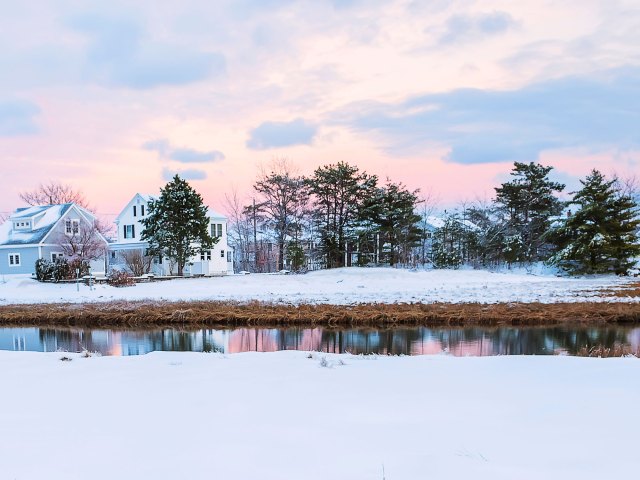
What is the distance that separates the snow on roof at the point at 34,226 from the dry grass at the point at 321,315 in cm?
1870

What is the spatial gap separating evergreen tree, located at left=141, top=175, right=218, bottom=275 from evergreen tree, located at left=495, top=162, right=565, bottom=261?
24.3 metres

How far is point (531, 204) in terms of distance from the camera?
131 feet

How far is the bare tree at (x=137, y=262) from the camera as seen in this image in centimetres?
3684

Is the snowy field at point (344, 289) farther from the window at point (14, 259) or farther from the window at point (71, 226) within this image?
the window at point (71, 226)

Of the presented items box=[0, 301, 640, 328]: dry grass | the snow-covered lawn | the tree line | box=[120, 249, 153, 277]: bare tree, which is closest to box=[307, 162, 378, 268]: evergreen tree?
the tree line

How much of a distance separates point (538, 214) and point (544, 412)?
130 ft

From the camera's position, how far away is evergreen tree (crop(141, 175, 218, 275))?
113ft

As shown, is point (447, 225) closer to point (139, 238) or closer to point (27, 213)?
point (139, 238)

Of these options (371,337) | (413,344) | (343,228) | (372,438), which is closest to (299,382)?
(372,438)

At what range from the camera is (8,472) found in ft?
11.1

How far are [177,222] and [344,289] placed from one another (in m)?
14.9

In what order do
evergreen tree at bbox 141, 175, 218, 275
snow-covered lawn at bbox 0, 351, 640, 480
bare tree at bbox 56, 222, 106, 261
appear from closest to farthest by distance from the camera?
snow-covered lawn at bbox 0, 351, 640, 480
evergreen tree at bbox 141, 175, 218, 275
bare tree at bbox 56, 222, 106, 261

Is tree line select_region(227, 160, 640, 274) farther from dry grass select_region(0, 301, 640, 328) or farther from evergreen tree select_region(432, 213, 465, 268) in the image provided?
dry grass select_region(0, 301, 640, 328)

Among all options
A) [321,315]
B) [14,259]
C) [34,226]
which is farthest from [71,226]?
[321,315]
